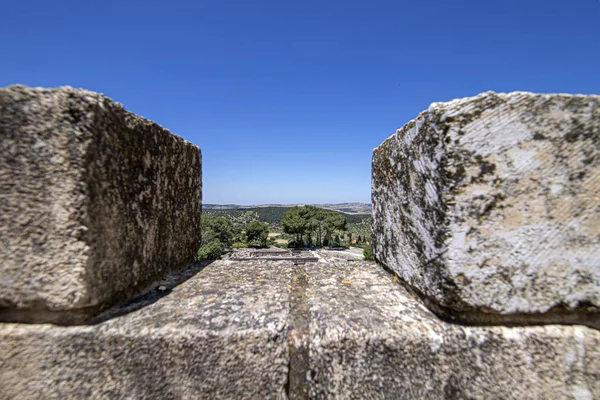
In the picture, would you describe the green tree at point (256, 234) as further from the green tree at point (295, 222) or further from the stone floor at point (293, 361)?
the stone floor at point (293, 361)

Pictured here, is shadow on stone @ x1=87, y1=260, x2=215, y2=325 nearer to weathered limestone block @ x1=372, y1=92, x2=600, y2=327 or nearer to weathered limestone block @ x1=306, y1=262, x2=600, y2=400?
weathered limestone block @ x1=306, y1=262, x2=600, y2=400

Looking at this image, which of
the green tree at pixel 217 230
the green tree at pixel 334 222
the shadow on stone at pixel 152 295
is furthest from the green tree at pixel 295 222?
the shadow on stone at pixel 152 295

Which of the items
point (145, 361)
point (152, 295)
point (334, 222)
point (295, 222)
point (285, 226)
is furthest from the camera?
point (334, 222)

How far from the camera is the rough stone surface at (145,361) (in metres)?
1.19

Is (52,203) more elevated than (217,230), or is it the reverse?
(52,203)

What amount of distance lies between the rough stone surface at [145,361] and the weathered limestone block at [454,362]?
233 millimetres

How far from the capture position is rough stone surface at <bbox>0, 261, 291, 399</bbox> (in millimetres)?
1191

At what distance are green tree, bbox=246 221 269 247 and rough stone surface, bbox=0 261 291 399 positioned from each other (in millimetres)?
41557

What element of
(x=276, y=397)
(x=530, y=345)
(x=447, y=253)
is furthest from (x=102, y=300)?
(x=530, y=345)

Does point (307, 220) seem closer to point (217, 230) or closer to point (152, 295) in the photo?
point (217, 230)

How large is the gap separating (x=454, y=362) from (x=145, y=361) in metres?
1.40

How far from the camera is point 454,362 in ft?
3.98

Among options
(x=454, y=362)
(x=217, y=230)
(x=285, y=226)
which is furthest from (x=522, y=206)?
(x=217, y=230)

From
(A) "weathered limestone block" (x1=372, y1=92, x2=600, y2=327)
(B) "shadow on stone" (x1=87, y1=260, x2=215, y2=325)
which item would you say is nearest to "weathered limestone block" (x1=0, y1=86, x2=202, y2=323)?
(B) "shadow on stone" (x1=87, y1=260, x2=215, y2=325)
